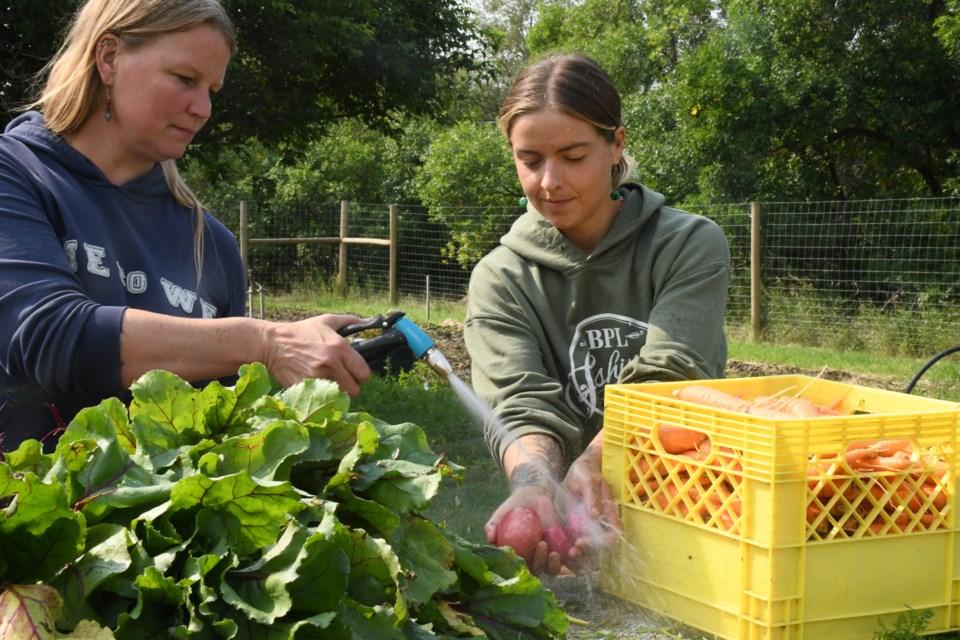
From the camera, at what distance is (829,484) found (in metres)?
2.24

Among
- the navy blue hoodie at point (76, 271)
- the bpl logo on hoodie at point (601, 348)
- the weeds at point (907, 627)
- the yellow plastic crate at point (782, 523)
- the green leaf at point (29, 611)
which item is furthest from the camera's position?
the bpl logo on hoodie at point (601, 348)

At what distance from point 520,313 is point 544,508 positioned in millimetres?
766

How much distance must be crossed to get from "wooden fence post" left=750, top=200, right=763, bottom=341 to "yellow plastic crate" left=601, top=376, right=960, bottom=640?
11034mm

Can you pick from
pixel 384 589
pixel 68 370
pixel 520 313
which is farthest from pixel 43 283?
pixel 520 313

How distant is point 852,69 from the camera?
17375mm

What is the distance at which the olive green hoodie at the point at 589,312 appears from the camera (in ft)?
9.39

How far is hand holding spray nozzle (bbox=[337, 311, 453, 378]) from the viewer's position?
2.08 meters

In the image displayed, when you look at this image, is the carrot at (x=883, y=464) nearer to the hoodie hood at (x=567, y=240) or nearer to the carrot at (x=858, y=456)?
the carrot at (x=858, y=456)

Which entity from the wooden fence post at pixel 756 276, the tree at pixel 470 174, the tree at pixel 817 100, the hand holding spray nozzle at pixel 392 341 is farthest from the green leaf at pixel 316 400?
the tree at pixel 470 174

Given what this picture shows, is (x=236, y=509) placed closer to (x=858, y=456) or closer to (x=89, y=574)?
(x=89, y=574)

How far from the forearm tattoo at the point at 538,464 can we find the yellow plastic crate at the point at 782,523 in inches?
7.1

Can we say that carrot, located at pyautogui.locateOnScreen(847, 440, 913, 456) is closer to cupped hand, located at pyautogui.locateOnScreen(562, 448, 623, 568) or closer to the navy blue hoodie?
cupped hand, located at pyautogui.locateOnScreen(562, 448, 623, 568)

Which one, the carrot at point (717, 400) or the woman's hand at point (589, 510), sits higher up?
the carrot at point (717, 400)

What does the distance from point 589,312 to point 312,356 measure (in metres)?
1.27
